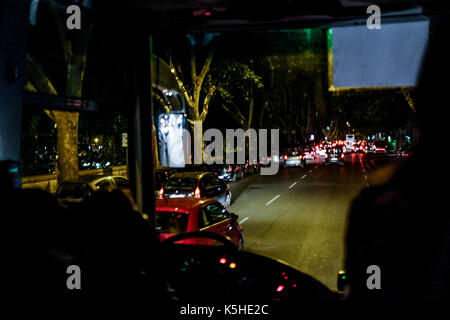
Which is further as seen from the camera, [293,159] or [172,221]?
[293,159]

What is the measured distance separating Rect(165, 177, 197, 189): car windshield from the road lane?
201cm

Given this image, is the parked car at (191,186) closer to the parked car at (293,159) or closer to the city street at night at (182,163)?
the city street at night at (182,163)

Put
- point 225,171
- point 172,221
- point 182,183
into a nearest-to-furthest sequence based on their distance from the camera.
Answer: point 172,221, point 182,183, point 225,171

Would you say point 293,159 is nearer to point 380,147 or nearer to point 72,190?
point 380,147

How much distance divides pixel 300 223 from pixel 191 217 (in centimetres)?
692

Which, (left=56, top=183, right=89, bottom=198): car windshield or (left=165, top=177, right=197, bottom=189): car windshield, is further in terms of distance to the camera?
(left=165, top=177, right=197, bottom=189): car windshield

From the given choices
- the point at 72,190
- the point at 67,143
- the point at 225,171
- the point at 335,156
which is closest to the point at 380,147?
the point at 335,156

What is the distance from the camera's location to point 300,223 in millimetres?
14398

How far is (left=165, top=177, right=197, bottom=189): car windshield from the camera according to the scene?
53.4 ft

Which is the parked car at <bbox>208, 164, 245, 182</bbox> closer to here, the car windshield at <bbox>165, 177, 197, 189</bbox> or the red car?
the car windshield at <bbox>165, 177, 197, 189</bbox>

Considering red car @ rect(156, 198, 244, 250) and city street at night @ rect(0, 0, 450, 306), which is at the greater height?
city street at night @ rect(0, 0, 450, 306)

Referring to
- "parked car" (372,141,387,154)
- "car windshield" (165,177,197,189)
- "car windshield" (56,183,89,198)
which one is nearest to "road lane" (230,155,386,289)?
"car windshield" (165,177,197,189)

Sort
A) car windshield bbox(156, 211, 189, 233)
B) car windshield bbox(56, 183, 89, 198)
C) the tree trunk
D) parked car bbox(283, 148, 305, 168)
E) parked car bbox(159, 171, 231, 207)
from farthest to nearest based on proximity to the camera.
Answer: parked car bbox(283, 148, 305, 168), the tree trunk, parked car bbox(159, 171, 231, 207), car windshield bbox(56, 183, 89, 198), car windshield bbox(156, 211, 189, 233)
